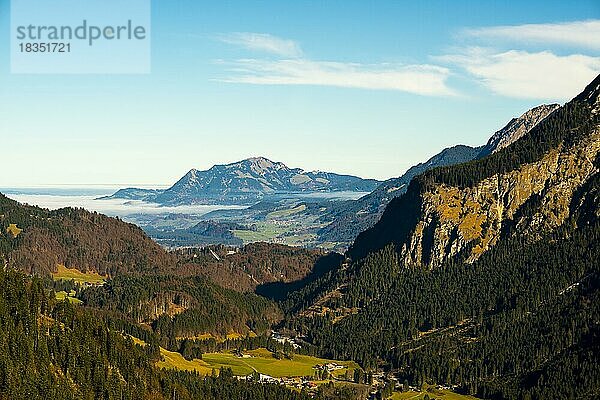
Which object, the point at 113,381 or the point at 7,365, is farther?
the point at 113,381

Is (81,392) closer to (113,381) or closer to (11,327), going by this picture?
(113,381)

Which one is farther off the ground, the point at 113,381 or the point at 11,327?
the point at 11,327

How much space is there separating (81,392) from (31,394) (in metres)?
16.2

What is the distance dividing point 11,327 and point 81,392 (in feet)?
80.9

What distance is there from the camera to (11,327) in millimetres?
194000

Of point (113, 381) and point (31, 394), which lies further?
point (113, 381)

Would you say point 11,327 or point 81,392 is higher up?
point 11,327

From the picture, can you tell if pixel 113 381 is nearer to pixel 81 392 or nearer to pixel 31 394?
pixel 81 392

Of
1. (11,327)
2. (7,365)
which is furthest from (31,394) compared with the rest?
(11,327)

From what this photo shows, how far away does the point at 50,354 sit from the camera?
196 metres

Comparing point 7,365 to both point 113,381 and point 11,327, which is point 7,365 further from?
point 113,381

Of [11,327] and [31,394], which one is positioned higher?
[11,327]

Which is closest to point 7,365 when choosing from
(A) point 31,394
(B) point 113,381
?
(A) point 31,394

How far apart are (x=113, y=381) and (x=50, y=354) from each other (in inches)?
689
